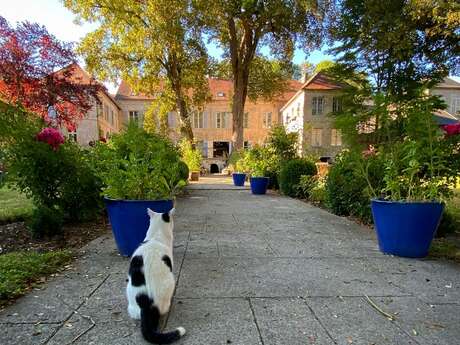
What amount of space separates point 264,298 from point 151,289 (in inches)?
33.4

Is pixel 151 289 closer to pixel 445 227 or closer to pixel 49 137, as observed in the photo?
pixel 49 137

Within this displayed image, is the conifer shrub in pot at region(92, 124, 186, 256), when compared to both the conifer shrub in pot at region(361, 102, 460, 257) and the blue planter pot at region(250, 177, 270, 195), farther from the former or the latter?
the blue planter pot at region(250, 177, 270, 195)

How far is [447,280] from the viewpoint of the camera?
252 centimetres

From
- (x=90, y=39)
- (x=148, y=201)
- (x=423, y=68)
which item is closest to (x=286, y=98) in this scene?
(x=90, y=39)

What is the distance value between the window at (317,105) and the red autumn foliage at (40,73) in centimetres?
2008

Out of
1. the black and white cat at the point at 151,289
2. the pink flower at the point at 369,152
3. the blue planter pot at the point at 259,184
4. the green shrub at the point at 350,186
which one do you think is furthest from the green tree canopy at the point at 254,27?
the black and white cat at the point at 151,289

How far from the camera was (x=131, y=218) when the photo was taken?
285cm

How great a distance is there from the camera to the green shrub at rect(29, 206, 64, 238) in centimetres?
364

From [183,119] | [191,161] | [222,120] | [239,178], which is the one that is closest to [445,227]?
[239,178]

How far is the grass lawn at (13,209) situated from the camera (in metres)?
4.84

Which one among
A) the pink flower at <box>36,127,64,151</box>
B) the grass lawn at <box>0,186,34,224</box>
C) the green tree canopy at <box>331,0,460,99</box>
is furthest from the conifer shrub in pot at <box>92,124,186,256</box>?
the green tree canopy at <box>331,0,460,99</box>

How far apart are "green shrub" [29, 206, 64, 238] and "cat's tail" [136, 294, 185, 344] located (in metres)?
2.63

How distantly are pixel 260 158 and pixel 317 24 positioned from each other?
32.6 ft

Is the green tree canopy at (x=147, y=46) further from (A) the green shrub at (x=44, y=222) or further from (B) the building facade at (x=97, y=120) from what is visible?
(A) the green shrub at (x=44, y=222)
